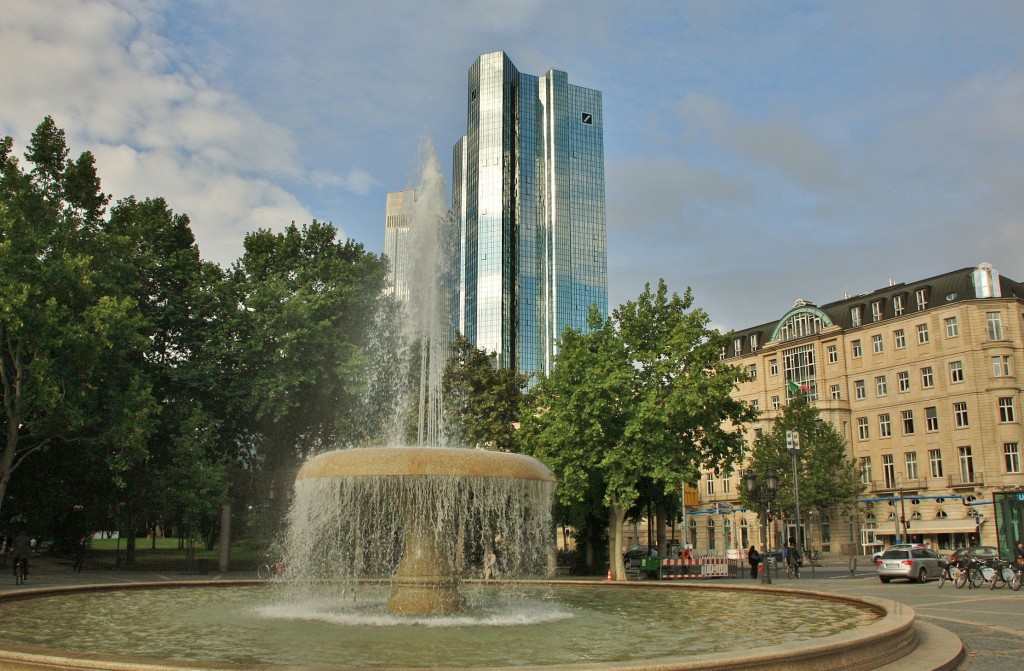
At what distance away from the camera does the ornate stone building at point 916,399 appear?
5356 centimetres

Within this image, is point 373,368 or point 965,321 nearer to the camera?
point 373,368

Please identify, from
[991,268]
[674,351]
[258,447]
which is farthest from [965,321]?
[258,447]

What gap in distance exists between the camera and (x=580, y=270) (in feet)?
441

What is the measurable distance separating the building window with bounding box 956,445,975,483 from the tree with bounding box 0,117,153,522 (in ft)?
168

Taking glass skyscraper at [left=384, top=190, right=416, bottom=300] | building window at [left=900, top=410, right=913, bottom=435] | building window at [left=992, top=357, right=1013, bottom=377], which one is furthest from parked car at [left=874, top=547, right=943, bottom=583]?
building window at [left=900, top=410, right=913, bottom=435]

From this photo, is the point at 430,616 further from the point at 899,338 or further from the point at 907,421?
the point at 899,338

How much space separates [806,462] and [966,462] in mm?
11733

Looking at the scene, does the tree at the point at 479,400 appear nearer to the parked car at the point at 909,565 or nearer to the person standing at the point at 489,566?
the person standing at the point at 489,566

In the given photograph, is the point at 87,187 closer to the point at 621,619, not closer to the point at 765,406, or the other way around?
the point at 621,619

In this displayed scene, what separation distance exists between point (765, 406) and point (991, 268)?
2168cm

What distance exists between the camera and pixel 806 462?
53.0 m

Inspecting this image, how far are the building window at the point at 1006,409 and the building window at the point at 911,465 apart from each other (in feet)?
22.2

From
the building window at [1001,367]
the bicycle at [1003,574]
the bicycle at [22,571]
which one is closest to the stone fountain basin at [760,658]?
the bicycle at [1003,574]

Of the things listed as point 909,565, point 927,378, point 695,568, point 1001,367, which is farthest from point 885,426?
point 909,565
